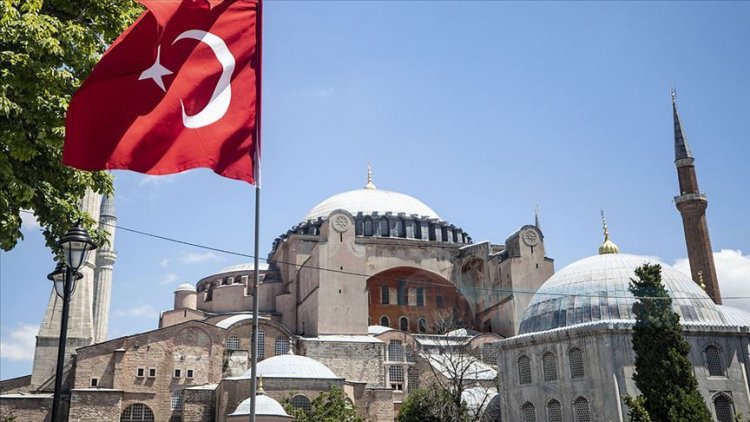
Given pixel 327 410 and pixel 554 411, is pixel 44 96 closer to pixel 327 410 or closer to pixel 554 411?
pixel 554 411

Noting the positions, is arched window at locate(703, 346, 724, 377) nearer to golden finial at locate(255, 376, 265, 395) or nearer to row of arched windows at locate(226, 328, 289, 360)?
golden finial at locate(255, 376, 265, 395)

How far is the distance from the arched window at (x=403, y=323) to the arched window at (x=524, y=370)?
14154 mm

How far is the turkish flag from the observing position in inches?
273

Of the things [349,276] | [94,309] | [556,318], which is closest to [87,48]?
[556,318]

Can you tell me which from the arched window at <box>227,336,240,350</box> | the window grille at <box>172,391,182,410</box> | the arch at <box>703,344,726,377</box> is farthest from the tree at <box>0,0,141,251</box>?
the arched window at <box>227,336,240,350</box>

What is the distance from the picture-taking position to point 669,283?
965 inches

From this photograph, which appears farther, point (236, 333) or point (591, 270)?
point (236, 333)

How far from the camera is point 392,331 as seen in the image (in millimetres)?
35094

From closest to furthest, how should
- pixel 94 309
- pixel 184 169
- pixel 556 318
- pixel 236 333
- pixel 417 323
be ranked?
pixel 184 169 < pixel 556 318 < pixel 236 333 < pixel 417 323 < pixel 94 309

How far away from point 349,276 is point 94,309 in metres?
18.3

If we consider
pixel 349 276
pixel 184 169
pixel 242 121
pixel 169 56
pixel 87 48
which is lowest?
pixel 184 169

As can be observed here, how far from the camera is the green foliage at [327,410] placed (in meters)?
26.4

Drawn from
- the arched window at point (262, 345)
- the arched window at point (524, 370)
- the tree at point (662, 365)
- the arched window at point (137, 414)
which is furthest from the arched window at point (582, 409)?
the arched window at point (137, 414)

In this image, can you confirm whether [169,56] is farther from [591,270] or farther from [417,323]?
[417,323]
